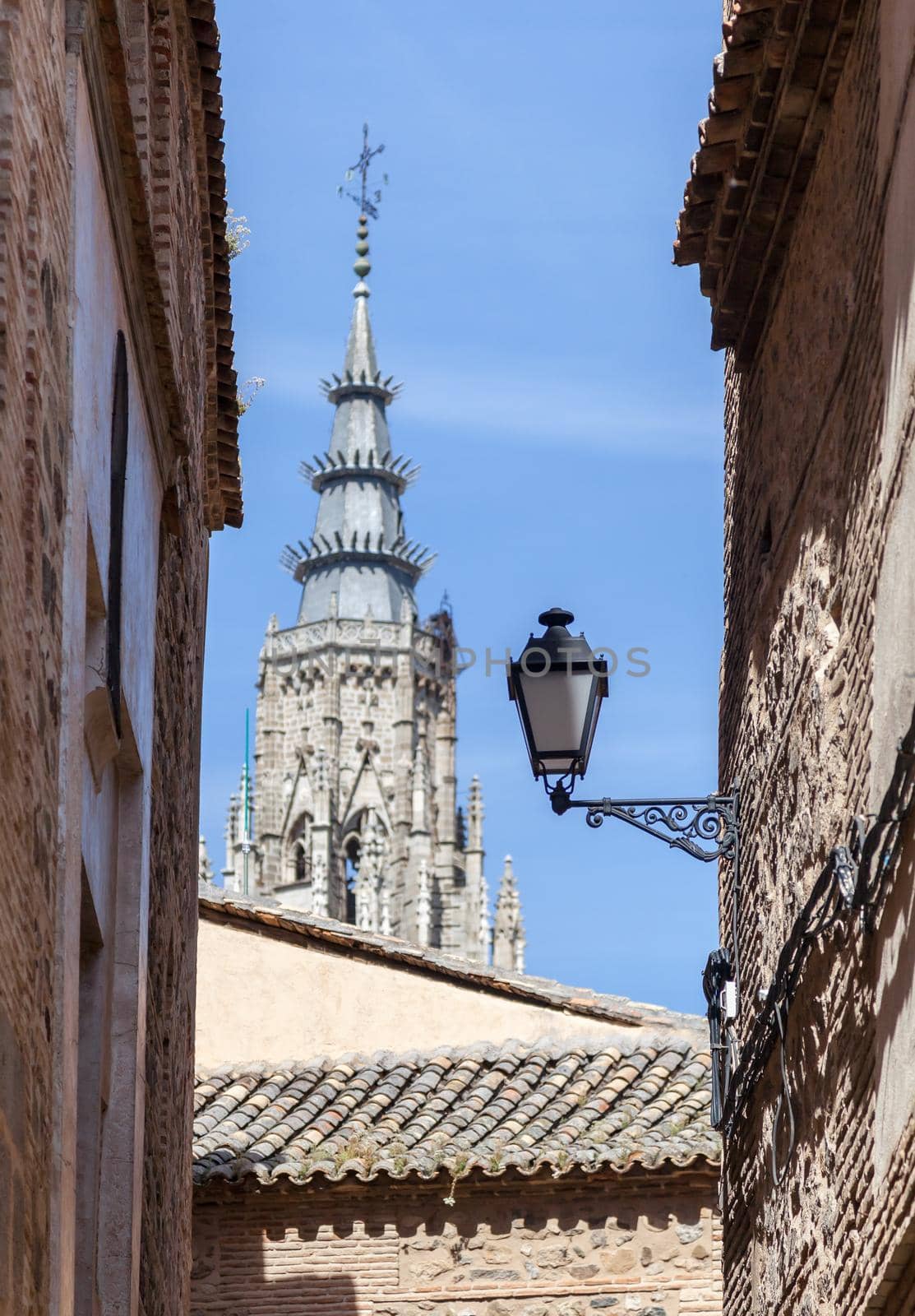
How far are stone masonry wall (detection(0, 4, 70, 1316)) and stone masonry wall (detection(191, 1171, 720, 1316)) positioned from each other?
794cm

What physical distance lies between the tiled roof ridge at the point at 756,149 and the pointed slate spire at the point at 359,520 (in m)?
73.6

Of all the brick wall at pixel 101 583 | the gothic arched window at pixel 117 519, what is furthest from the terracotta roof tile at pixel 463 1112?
the gothic arched window at pixel 117 519

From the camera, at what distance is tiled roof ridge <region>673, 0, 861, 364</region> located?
7539mm

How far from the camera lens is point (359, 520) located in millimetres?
84438

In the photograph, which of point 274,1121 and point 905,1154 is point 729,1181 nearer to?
point 905,1154

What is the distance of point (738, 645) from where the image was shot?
966cm

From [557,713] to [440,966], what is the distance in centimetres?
876

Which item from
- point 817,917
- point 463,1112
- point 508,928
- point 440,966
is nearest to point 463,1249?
point 463,1112

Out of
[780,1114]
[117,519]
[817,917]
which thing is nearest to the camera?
[817,917]

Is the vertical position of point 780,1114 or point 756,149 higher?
point 756,149

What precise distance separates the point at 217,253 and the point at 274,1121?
224 inches

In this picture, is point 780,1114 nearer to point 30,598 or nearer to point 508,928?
point 30,598

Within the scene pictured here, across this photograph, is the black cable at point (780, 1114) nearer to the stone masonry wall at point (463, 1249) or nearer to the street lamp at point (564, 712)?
the street lamp at point (564, 712)

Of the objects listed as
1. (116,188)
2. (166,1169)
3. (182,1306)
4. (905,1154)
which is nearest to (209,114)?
(116,188)
